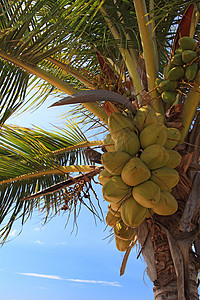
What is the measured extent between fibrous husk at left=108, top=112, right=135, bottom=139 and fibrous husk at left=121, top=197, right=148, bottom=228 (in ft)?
1.39

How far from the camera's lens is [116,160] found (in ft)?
6.01

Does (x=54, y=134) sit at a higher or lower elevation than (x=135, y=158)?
higher

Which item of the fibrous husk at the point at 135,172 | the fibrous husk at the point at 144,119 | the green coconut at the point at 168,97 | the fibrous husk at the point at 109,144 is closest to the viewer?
the fibrous husk at the point at 135,172

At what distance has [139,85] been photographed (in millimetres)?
2756

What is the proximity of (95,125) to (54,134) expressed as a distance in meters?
0.85

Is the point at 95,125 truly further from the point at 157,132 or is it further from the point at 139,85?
the point at 157,132

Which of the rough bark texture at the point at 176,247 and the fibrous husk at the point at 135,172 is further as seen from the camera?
the rough bark texture at the point at 176,247

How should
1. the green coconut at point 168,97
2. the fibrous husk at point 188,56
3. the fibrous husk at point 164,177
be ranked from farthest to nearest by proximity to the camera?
the green coconut at point 168,97, the fibrous husk at point 188,56, the fibrous husk at point 164,177

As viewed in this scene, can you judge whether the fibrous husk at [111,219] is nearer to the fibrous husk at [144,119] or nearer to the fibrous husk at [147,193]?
the fibrous husk at [147,193]

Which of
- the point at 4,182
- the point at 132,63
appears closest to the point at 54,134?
the point at 4,182

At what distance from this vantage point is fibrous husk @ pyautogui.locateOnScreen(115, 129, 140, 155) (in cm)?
188

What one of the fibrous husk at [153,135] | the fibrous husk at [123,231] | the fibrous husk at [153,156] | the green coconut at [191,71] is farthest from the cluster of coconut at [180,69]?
the fibrous husk at [123,231]

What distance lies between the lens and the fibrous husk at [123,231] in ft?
7.14

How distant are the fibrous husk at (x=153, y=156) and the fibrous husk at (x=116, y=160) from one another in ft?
0.34
